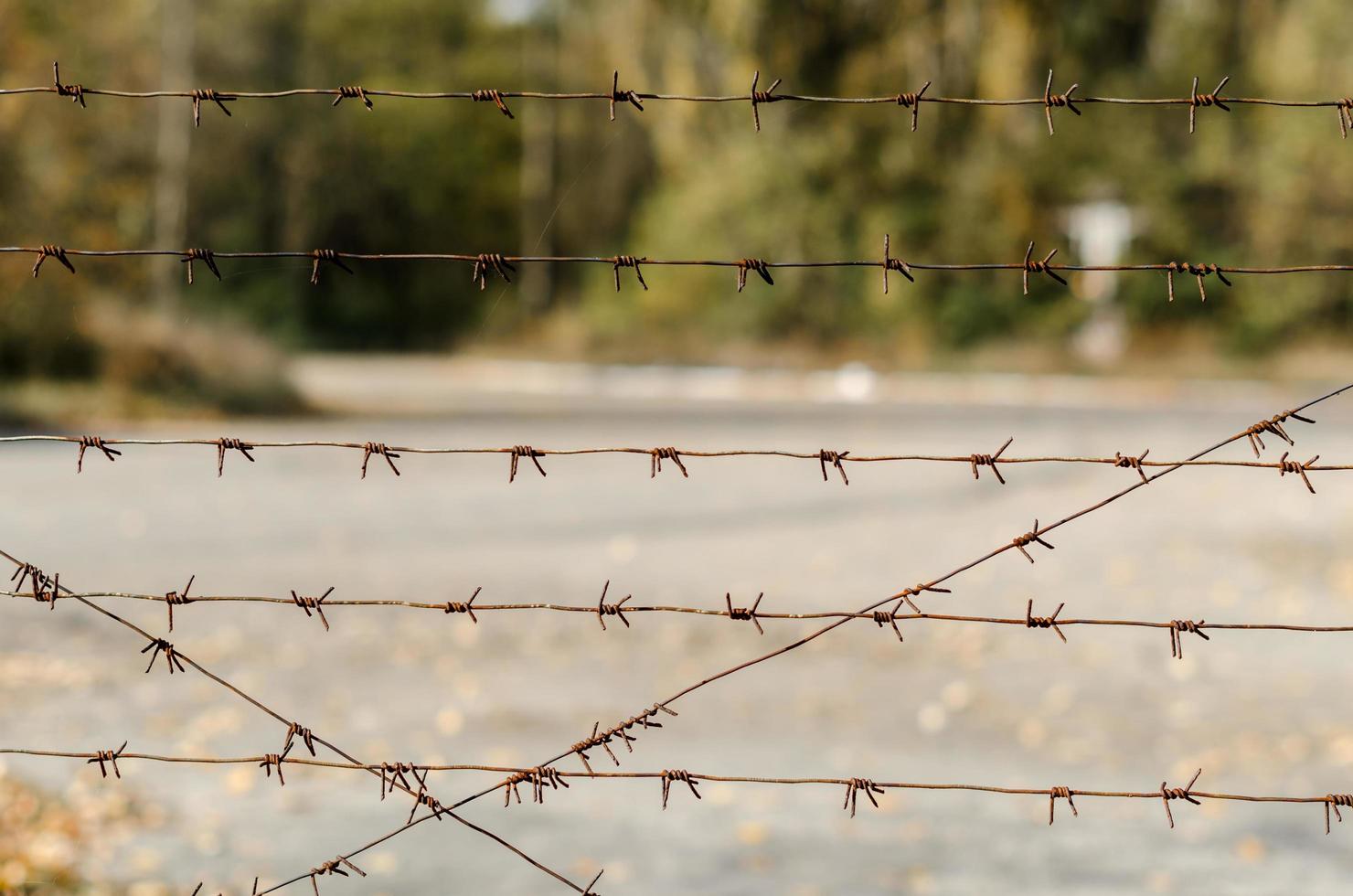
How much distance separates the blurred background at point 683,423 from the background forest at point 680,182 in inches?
4.8

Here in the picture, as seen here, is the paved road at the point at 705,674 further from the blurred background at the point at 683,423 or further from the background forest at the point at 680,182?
the background forest at the point at 680,182

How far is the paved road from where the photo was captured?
5.36m

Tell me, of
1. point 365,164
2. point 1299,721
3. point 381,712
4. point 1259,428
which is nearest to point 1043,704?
point 1299,721

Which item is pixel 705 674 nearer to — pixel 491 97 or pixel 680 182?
pixel 491 97

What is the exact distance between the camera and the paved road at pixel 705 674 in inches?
211

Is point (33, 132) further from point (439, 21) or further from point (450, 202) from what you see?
point (439, 21)

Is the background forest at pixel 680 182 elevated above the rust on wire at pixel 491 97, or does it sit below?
above

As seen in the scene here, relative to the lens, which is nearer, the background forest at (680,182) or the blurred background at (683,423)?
the blurred background at (683,423)

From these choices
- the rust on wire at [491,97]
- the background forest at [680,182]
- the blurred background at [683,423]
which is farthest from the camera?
the background forest at [680,182]

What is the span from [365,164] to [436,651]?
36.2 m

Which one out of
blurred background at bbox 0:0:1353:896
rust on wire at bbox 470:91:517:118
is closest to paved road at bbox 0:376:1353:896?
blurred background at bbox 0:0:1353:896

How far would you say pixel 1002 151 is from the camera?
119 ft

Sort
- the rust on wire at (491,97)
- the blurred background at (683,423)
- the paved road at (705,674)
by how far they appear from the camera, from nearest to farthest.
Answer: the rust on wire at (491,97) < the paved road at (705,674) < the blurred background at (683,423)

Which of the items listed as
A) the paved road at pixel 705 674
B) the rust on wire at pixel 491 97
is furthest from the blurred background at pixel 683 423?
the rust on wire at pixel 491 97
